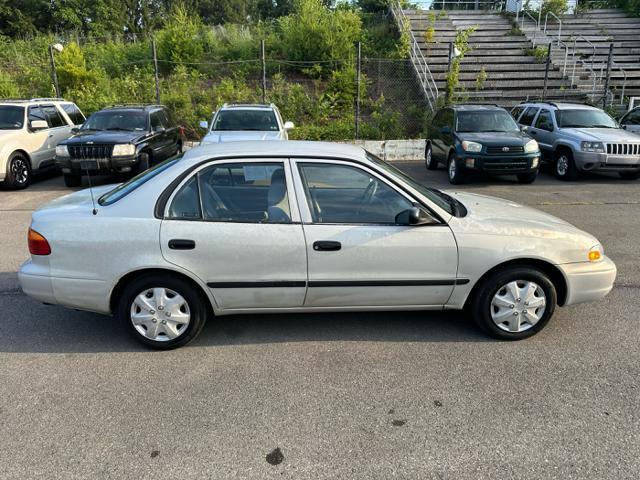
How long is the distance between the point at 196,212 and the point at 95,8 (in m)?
46.4

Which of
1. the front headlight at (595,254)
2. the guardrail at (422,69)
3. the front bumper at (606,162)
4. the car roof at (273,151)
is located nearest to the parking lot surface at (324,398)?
the front headlight at (595,254)

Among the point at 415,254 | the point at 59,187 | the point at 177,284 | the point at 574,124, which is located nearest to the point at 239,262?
the point at 177,284

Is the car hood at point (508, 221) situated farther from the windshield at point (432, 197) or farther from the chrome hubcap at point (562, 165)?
the chrome hubcap at point (562, 165)

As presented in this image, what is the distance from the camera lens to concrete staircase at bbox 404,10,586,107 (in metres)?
18.6

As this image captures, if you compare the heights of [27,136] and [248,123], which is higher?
[248,123]

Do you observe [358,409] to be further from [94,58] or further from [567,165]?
[94,58]

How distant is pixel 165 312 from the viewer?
3809 mm

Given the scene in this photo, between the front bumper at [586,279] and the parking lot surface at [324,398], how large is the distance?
0.35 m

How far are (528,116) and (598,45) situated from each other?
13305mm

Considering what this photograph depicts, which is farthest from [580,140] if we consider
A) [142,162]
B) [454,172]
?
[142,162]

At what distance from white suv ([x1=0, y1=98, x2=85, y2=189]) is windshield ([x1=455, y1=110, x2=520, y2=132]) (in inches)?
375

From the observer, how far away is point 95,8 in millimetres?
41781

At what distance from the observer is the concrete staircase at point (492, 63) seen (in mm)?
→ 18641

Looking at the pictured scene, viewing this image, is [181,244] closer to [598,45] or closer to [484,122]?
[484,122]
